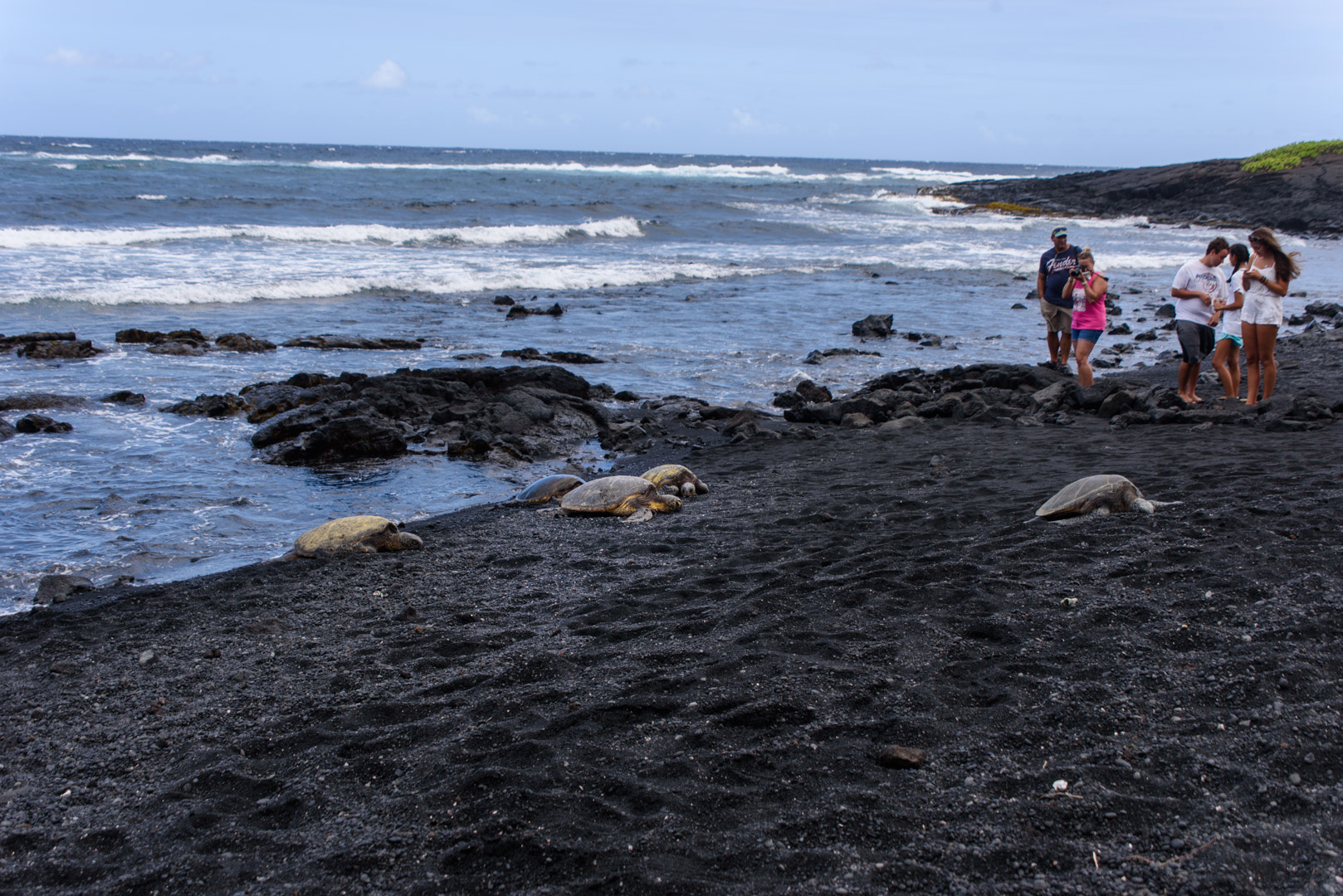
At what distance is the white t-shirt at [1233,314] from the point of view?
8211mm

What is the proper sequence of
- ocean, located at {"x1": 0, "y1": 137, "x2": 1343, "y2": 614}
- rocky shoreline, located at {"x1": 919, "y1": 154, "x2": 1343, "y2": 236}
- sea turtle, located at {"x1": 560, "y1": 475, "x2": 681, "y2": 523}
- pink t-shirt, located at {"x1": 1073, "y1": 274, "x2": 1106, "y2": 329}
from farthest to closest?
rocky shoreline, located at {"x1": 919, "y1": 154, "x2": 1343, "y2": 236} → pink t-shirt, located at {"x1": 1073, "y1": 274, "x2": 1106, "y2": 329} → ocean, located at {"x1": 0, "y1": 137, "x2": 1343, "y2": 614} → sea turtle, located at {"x1": 560, "y1": 475, "x2": 681, "y2": 523}

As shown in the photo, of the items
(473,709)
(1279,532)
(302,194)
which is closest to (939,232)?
(302,194)

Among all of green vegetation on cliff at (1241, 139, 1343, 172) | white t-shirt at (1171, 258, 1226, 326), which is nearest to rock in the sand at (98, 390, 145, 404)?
white t-shirt at (1171, 258, 1226, 326)

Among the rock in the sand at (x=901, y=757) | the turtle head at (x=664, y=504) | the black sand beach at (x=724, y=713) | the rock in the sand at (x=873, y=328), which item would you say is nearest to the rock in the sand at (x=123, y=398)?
the black sand beach at (x=724, y=713)

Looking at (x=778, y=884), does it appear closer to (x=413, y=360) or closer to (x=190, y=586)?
(x=190, y=586)

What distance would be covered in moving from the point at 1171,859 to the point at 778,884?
102 cm

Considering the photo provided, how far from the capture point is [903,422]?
338 inches

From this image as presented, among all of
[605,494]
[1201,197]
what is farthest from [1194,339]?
[1201,197]

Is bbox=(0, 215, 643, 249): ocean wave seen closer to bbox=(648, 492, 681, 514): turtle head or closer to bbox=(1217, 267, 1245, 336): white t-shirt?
bbox=(648, 492, 681, 514): turtle head

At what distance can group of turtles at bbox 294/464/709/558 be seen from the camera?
208 inches

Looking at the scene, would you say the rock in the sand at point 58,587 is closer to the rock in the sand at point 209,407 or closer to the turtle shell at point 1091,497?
the rock in the sand at point 209,407

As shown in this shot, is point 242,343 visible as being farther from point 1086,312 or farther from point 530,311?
point 1086,312

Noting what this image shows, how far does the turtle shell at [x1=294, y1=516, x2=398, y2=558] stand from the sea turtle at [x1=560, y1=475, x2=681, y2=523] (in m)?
1.30

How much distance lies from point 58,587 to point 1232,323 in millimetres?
9878
